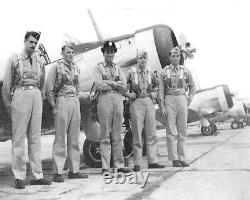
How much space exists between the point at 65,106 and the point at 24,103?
555 mm

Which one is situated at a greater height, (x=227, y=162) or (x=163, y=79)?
(x=163, y=79)

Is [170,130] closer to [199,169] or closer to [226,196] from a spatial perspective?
[199,169]

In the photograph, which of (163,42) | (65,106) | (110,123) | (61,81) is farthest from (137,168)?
(163,42)

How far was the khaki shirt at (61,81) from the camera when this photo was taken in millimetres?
4375

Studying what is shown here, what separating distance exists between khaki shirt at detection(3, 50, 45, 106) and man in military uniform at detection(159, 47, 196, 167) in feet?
6.39

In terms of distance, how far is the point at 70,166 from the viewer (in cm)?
450

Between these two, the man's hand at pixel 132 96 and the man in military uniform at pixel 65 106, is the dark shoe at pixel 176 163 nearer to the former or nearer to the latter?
the man's hand at pixel 132 96

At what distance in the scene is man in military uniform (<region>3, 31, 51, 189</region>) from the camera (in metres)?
3.96

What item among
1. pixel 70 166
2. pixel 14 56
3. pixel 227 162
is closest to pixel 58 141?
pixel 70 166

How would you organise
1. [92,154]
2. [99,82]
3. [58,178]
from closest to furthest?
1. [58,178]
2. [99,82]
3. [92,154]

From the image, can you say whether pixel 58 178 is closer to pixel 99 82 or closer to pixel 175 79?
pixel 99 82

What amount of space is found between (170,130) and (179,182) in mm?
1473

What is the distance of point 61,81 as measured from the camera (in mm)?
4406

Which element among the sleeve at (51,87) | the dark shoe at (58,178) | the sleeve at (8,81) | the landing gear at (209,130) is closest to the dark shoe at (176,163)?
the dark shoe at (58,178)
